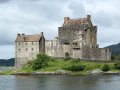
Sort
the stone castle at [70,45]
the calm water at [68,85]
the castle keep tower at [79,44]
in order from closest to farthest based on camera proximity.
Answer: the calm water at [68,85]
the castle keep tower at [79,44]
the stone castle at [70,45]

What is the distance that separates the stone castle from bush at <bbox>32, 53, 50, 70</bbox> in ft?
21.9

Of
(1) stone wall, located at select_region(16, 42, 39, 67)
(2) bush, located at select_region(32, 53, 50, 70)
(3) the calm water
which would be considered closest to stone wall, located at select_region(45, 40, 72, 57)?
(1) stone wall, located at select_region(16, 42, 39, 67)

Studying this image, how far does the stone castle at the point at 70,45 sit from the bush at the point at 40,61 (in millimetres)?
6680

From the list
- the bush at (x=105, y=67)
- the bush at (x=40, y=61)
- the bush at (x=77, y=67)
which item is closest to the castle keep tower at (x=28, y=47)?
the bush at (x=40, y=61)

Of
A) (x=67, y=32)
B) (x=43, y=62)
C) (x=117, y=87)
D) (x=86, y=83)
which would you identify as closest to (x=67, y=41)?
(x=67, y=32)

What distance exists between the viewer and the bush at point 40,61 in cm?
12100

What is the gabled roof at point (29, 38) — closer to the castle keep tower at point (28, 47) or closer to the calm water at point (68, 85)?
the castle keep tower at point (28, 47)

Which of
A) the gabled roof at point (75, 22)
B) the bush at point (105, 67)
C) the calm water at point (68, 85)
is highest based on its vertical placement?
the gabled roof at point (75, 22)

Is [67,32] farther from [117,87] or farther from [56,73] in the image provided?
[117,87]

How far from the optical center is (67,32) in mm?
131250

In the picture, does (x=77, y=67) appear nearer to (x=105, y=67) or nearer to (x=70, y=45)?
(x=105, y=67)

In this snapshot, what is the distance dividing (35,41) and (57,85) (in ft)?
133

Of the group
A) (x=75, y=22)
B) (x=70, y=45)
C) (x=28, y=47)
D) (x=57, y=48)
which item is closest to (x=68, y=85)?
(x=57, y=48)

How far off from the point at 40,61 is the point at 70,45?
37.3 ft
